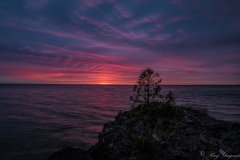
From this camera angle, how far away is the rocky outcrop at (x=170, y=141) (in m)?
6.46

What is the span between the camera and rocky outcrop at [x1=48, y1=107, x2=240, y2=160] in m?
6.46

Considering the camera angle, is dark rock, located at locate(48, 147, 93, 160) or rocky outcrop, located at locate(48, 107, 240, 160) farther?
rocky outcrop, located at locate(48, 107, 240, 160)

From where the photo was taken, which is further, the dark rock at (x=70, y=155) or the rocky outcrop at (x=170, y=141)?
the rocky outcrop at (x=170, y=141)

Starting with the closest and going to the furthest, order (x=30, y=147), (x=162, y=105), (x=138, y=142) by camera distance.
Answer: (x=138, y=142) < (x=162, y=105) < (x=30, y=147)

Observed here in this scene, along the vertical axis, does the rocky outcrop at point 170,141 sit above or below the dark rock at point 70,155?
above

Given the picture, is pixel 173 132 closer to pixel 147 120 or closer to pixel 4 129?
pixel 147 120

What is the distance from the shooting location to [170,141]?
7523 millimetres

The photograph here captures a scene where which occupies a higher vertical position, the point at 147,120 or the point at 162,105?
the point at 162,105

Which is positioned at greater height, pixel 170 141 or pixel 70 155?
pixel 170 141

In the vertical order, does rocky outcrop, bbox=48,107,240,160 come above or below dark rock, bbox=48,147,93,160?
above

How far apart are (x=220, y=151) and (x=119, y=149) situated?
416 cm

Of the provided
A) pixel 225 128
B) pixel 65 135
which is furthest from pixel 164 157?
pixel 65 135

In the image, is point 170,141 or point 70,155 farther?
point 170,141

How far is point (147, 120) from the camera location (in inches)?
411
